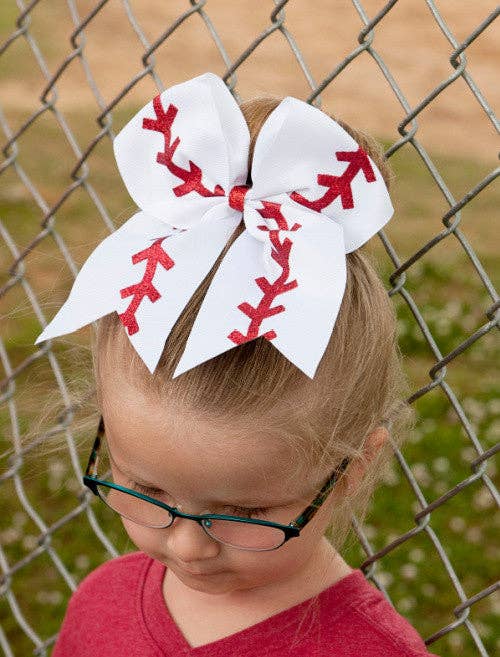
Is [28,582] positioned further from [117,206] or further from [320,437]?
[117,206]

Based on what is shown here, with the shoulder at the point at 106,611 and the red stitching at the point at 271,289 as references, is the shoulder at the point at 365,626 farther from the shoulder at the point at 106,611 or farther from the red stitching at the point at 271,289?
the red stitching at the point at 271,289

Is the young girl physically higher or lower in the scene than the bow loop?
lower

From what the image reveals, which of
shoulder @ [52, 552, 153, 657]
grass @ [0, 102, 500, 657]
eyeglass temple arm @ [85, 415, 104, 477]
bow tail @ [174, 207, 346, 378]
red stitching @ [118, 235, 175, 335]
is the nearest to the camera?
bow tail @ [174, 207, 346, 378]

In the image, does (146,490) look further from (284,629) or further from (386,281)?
(386,281)

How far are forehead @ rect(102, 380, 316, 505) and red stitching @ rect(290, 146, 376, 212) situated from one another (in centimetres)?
33

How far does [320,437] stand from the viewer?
1561 millimetres

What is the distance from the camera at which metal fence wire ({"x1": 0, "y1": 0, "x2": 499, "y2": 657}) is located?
1.98m

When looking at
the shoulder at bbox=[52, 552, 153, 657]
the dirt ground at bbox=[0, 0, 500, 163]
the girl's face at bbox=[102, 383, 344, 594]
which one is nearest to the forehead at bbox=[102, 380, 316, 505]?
the girl's face at bbox=[102, 383, 344, 594]

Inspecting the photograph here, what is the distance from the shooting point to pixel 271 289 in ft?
4.86

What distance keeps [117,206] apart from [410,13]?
444 cm

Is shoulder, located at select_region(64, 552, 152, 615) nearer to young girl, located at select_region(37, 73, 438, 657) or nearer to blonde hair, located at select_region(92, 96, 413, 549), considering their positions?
young girl, located at select_region(37, 73, 438, 657)

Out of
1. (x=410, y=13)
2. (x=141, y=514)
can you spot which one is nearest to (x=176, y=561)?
(x=141, y=514)

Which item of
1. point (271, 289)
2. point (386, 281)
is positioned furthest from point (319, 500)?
point (386, 281)

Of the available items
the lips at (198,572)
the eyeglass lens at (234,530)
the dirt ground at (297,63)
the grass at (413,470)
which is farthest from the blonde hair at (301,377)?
the dirt ground at (297,63)
